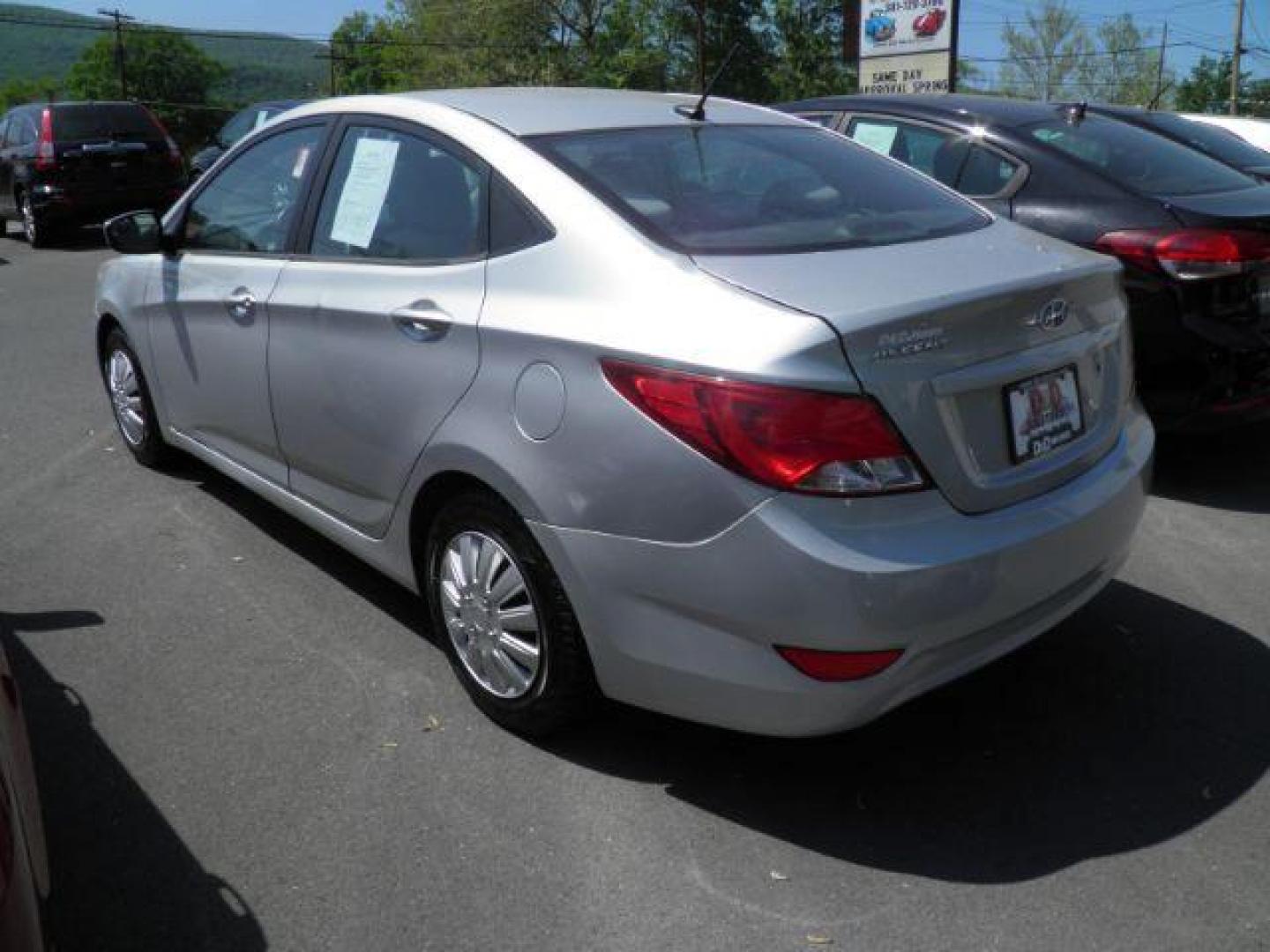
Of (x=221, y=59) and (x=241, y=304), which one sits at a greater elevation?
(x=221, y=59)

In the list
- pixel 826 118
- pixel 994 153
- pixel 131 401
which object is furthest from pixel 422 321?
pixel 826 118

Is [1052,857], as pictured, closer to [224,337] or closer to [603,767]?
[603,767]

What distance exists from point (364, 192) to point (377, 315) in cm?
51

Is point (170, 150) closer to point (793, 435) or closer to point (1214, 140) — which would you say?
point (1214, 140)

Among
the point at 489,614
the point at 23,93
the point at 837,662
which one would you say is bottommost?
the point at 489,614

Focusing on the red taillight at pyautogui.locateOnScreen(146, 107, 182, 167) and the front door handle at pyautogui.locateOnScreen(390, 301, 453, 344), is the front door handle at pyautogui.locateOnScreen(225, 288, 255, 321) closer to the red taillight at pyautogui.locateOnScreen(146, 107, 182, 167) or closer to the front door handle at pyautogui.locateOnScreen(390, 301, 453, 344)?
the front door handle at pyautogui.locateOnScreen(390, 301, 453, 344)

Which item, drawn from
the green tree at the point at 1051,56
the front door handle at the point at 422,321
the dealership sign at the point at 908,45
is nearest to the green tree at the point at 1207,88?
the green tree at the point at 1051,56

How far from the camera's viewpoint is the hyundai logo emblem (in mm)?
2973

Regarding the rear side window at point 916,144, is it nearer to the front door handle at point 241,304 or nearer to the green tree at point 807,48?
the front door handle at point 241,304

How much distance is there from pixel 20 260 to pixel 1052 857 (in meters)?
14.8

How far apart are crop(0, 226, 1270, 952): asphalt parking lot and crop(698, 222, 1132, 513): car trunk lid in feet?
2.55

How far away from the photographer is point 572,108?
12.1ft

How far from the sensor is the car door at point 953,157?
557 cm

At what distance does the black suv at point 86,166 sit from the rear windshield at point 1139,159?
510 inches
